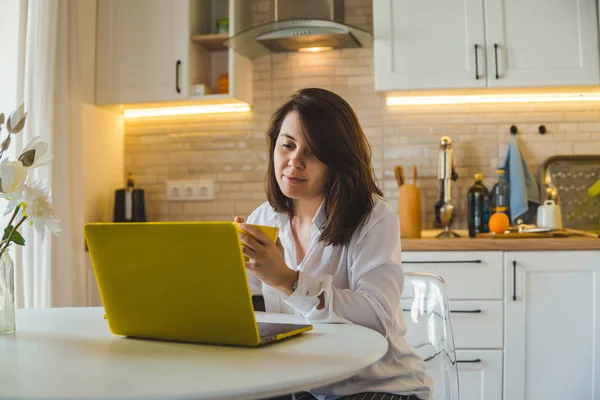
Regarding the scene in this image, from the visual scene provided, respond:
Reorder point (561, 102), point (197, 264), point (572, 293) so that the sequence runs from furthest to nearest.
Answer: point (561, 102) → point (572, 293) → point (197, 264)

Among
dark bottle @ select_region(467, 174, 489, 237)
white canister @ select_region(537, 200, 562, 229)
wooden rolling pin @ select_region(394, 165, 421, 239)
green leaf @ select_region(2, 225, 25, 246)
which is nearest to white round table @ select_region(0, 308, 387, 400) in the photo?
green leaf @ select_region(2, 225, 25, 246)

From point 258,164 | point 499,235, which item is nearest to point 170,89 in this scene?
point 258,164

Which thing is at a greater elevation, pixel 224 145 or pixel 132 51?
pixel 132 51

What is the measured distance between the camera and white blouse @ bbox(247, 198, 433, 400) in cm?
143

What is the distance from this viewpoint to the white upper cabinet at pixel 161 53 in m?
3.40

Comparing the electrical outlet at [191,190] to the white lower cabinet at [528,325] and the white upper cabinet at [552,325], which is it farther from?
the white upper cabinet at [552,325]

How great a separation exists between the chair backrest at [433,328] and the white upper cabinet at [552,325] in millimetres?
1187

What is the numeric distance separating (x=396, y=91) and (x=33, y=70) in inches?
62.0

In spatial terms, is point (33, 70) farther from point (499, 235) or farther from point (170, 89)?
point (499, 235)

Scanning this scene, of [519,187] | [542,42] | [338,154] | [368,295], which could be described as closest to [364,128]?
[519,187]

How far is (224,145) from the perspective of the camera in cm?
369

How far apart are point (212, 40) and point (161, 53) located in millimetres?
252

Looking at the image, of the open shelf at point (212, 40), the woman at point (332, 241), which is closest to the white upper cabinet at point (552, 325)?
the woman at point (332, 241)

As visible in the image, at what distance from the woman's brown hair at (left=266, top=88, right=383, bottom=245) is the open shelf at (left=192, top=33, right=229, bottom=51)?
174 centimetres
